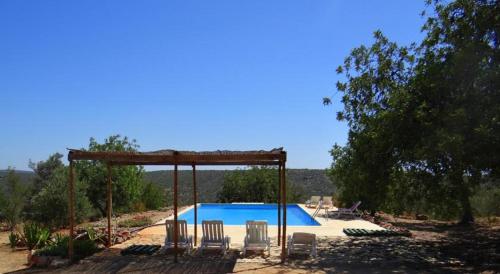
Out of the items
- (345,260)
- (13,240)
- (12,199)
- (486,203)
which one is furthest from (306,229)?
(486,203)

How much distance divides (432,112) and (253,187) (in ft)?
63.6

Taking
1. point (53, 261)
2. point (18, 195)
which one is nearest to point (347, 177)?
point (53, 261)

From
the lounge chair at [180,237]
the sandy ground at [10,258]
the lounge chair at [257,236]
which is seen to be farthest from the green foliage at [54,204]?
the lounge chair at [257,236]

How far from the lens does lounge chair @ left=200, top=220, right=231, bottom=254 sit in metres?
11.4

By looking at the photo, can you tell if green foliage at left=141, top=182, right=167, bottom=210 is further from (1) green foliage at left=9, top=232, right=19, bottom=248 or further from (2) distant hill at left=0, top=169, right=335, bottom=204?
(1) green foliage at left=9, top=232, right=19, bottom=248

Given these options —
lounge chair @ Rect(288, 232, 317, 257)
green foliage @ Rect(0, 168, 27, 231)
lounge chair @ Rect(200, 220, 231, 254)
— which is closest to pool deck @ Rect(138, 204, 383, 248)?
lounge chair @ Rect(200, 220, 231, 254)

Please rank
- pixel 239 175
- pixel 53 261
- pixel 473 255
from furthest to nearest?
pixel 239 175, pixel 473 255, pixel 53 261

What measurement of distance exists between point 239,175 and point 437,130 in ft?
66.2

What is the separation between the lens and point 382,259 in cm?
1067

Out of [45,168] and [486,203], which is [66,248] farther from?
[486,203]

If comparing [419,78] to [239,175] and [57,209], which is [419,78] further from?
[239,175]

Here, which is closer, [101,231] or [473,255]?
[473,255]

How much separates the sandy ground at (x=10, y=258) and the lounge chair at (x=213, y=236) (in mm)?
3911

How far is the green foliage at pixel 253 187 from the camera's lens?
28.5 meters
